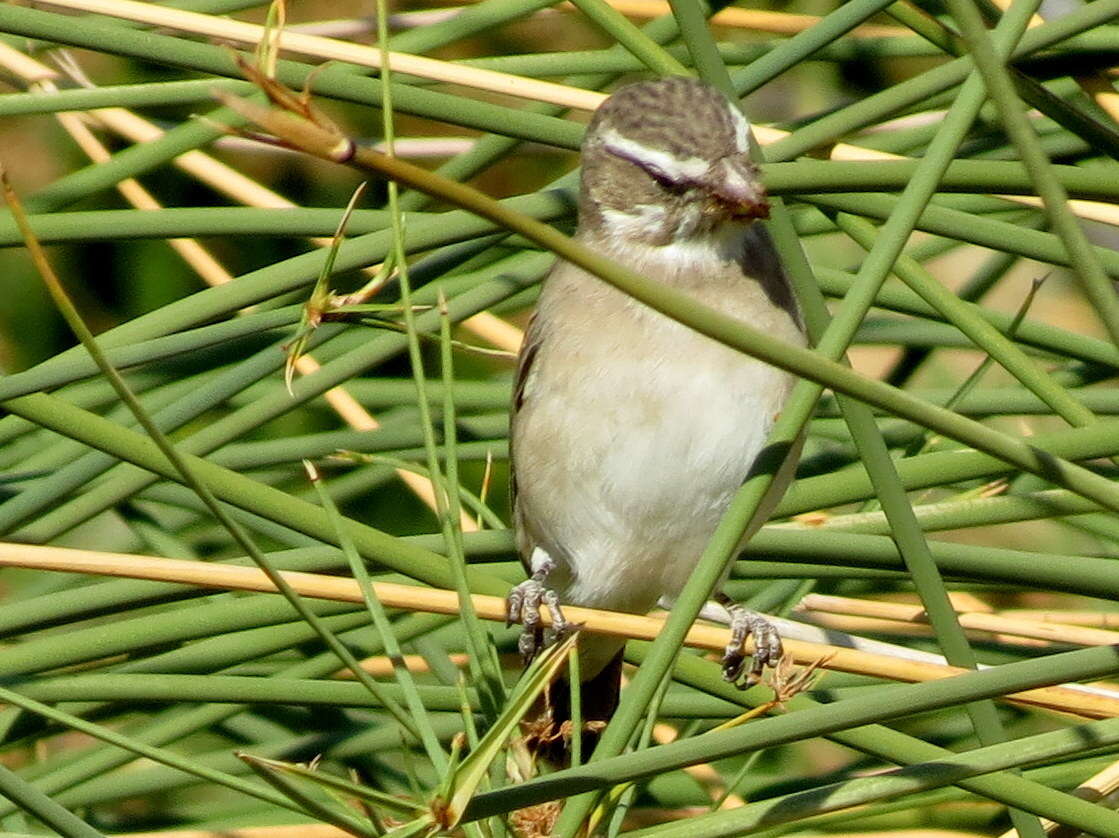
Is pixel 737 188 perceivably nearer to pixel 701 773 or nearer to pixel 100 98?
pixel 100 98

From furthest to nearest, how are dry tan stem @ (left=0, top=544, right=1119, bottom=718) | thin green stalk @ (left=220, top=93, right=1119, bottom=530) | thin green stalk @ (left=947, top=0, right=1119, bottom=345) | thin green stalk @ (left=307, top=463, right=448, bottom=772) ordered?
dry tan stem @ (left=0, top=544, right=1119, bottom=718) → thin green stalk @ (left=307, top=463, right=448, bottom=772) → thin green stalk @ (left=947, top=0, right=1119, bottom=345) → thin green stalk @ (left=220, top=93, right=1119, bottom=530)

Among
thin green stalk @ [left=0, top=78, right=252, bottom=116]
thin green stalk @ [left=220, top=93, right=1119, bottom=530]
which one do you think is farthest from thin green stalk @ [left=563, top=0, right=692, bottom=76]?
thin green stalk @ [left=220, top=93, right=1119, bottom=530]

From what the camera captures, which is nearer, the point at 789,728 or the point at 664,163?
the point at 789,728

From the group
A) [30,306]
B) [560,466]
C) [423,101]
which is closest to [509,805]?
[423,101]

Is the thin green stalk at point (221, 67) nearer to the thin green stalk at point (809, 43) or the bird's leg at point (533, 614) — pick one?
the thin green stalk at point (809, 43)

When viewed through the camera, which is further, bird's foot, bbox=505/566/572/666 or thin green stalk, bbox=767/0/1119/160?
bird's foot, bbox=505/566/572/666

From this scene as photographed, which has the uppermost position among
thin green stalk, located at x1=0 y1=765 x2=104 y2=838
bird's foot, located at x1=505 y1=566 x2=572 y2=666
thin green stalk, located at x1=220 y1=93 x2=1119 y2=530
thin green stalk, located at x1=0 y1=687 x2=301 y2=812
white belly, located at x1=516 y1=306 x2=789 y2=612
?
white belly, located at x1=516 y1=306 x2=789 y2=612

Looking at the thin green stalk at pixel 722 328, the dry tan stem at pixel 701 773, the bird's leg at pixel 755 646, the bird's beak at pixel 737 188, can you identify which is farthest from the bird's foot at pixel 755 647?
the thin green stalk at pixel 722 328

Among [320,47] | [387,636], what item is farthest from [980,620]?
[320,47]

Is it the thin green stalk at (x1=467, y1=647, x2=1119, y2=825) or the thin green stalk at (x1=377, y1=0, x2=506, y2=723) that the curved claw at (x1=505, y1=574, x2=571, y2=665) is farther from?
the thin green stalk at (x1=467, y1=647, x2=1119, y2=825)
